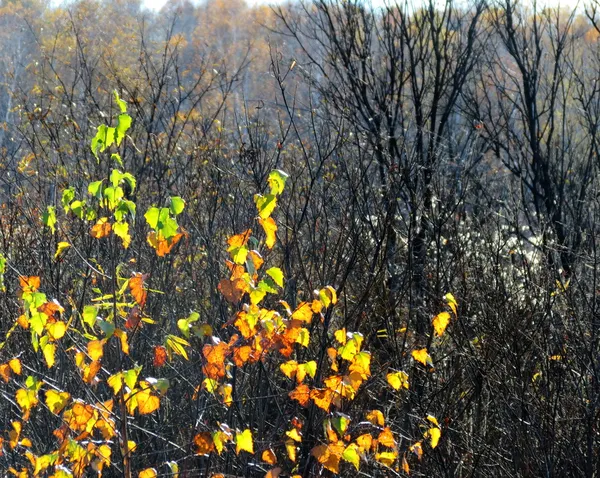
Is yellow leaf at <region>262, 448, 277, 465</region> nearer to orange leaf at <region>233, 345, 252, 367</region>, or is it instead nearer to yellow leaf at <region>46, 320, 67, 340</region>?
orange leaf at <region>233, 345, 252, 367</region>

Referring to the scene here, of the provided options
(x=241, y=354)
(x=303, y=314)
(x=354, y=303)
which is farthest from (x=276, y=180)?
(x=354, y=303)

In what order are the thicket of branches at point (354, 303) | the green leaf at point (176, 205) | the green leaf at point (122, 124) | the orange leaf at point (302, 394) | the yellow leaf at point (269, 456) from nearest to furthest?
the green leaf at point (176, 205) < the green leaf at point (122, 124) < the orange leaf at point (302, 394) < the yellow leaf at point (269, 456) < the thicket of branches at point (354, 303)

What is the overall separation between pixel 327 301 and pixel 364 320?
5.77 ft

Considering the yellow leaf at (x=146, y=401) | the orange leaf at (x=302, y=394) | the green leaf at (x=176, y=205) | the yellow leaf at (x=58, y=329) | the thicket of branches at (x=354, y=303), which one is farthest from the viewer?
the thicket of branches at (x=354, y=303)

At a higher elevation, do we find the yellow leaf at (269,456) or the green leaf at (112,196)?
the green leaf at (112,196)

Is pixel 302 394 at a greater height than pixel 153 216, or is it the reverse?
pixel 153 216

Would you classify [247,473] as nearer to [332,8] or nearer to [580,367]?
[580,367]

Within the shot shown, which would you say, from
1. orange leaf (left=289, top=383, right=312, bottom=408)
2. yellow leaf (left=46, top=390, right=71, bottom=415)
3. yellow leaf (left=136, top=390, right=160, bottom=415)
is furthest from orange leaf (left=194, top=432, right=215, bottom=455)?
yellow leaf (left=46, top=390, right=71, bottom=415)

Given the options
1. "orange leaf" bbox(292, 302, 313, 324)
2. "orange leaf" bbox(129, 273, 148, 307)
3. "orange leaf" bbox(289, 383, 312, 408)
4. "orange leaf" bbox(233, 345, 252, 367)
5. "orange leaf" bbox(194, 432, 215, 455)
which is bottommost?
"orange leaf" bbox(194, 432, 215, 455)

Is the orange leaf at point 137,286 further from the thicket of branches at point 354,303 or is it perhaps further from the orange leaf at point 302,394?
the orange leaf at point 302,394

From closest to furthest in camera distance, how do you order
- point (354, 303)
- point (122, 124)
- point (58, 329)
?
1. point (122, 124)
2. point (58, 329)
3. point (354, 303)

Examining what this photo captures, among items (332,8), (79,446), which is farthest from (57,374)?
(332,8)

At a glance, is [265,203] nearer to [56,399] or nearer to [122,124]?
[122,124]

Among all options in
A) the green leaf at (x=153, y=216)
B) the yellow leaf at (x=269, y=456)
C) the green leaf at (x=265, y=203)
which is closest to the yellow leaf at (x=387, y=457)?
the yellow leaf at (x=269, y=456)
